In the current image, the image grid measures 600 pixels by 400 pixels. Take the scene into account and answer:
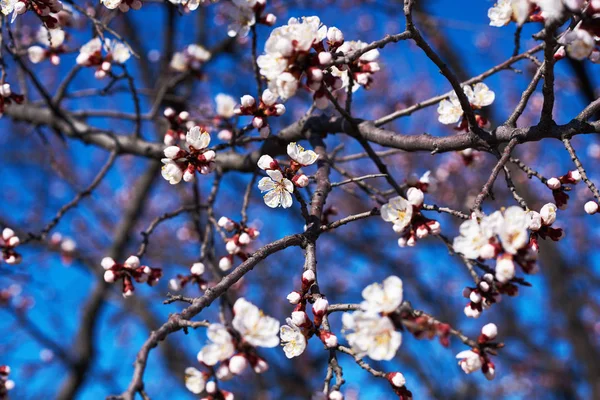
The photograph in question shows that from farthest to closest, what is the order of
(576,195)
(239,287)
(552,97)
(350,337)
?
(576,195), (239,287), (552,97), (350,337)

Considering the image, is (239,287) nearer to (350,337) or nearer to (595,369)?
(350,337)

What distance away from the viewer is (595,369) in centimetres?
596

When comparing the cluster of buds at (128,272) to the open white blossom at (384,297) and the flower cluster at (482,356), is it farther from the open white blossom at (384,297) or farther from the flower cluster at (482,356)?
the flower cluster at (482,356)

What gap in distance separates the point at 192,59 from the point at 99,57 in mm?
1193

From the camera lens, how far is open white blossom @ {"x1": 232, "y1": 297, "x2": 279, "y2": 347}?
132 cm

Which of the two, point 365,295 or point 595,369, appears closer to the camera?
point 365,295

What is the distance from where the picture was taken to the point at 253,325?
1.34 metres

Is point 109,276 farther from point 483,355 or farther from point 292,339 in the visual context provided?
point 483,355

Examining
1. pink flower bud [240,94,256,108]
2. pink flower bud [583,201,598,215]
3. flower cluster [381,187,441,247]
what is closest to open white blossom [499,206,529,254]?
flower cluster [381,187,441,247]

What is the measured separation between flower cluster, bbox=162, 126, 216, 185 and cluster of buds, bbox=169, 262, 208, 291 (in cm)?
50

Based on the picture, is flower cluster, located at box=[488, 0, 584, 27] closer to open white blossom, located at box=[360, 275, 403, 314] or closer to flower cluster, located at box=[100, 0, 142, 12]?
open white blossom, located at box=[360, 275, 403, 314]

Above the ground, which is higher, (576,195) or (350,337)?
(576,195)

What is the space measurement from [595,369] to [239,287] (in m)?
4.70

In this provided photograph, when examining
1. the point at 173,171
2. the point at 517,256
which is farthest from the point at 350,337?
the point at 173,171
